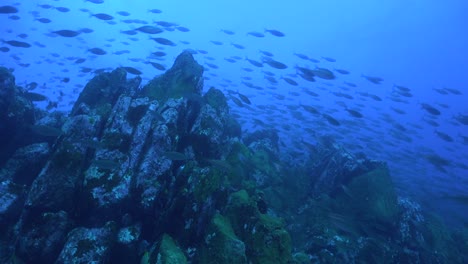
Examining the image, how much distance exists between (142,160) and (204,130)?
270 centimetres

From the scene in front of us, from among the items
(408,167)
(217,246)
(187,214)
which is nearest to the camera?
(217,246)

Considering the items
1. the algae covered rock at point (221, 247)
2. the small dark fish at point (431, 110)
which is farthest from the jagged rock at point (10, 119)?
the small dark fish at point (431, 110)

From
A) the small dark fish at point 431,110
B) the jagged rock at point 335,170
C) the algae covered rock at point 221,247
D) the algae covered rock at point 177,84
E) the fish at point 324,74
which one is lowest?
the jagged rock at point 335,170

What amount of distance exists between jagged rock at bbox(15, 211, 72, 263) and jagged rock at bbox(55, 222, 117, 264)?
13.7 inches

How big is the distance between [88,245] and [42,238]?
1.15 metres

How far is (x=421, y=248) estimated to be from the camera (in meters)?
13.3

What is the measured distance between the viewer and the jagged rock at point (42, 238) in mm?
7730

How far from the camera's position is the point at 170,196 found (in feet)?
30.2

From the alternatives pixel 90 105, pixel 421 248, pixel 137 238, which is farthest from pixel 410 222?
pixel 90 105

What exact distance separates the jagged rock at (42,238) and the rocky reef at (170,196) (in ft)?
0.08

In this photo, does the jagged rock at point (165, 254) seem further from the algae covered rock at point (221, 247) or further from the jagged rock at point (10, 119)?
the jagged rock at point (10, 119)

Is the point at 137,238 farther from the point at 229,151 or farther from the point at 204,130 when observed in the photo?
the point at 229,151

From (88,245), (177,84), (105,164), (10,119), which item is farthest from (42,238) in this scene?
(177,84)

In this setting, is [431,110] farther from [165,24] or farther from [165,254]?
[165,24]
